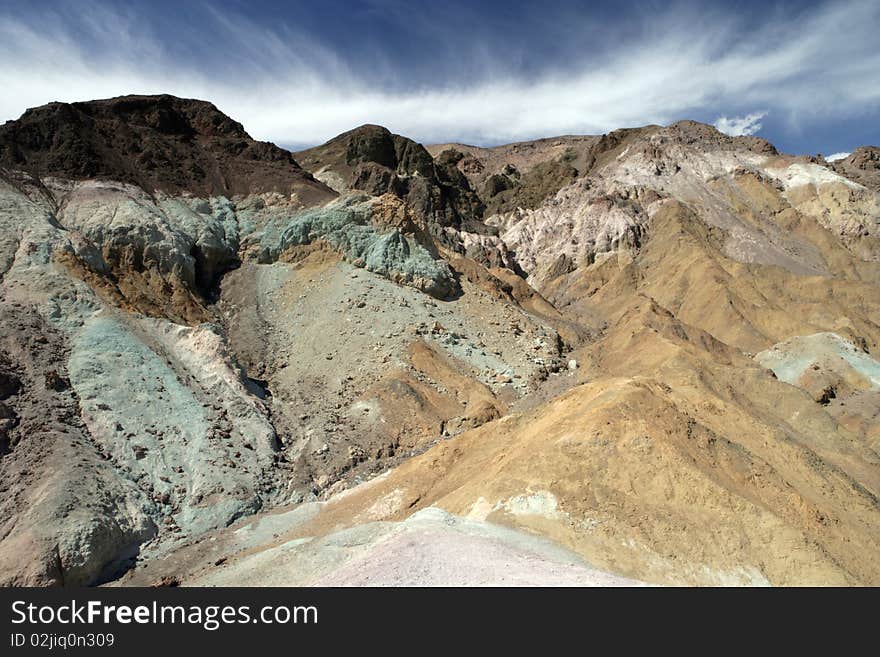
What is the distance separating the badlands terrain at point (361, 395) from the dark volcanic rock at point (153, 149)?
209mm

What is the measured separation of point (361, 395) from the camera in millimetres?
26172

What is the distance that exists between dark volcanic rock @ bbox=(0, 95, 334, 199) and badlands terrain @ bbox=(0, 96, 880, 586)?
8.2 inches

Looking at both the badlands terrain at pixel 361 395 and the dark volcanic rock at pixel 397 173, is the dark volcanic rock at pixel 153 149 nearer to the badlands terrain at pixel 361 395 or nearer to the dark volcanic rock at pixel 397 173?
the badlands terrain at pixel 361 395

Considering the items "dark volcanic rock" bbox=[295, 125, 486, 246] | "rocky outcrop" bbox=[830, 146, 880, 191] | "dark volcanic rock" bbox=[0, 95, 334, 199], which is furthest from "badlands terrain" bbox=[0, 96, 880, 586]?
"dark volcanic rock" bbox=[295, 125, 486, 246]

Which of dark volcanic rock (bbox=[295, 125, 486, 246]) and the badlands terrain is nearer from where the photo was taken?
the badlands terrain

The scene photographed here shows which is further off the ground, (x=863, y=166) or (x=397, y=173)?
(x=397, y=173)

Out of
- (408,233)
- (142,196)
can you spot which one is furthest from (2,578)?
(408,233)

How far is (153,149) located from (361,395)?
22.9 meters

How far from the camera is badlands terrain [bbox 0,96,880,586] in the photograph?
14.1m

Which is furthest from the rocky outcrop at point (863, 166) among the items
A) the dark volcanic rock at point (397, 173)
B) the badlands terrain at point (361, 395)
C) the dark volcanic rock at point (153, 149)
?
the dark volcanic rock at point (153, 149)

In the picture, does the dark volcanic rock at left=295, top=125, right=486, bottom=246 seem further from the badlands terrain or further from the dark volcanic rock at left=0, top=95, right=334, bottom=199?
the dark volcanic rock at left=0, top=95, right=334, bottom=199

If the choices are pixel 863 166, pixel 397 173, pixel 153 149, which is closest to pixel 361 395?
pixel 153 149

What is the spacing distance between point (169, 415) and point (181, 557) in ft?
20.6

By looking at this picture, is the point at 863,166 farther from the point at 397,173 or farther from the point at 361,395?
the point at 361,395
